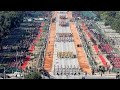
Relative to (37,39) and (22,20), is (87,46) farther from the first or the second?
(22,20)

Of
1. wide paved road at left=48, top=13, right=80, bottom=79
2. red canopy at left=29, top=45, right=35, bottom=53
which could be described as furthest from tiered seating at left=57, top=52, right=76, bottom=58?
red canopy at left=29, top=45, right=35, bottom=53

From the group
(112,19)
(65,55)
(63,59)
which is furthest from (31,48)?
(112,19)

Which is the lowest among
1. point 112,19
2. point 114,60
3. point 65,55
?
point 114,60

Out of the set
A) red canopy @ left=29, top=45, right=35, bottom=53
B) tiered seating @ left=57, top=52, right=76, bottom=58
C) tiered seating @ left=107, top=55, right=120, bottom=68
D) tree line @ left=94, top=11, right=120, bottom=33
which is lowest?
tiered seating @ left=107, top=55, right=120, bottom=68

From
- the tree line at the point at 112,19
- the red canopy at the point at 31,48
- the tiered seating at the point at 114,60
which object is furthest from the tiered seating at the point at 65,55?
the tree line at the point at 112,19

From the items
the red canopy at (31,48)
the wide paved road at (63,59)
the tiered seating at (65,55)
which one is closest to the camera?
the wide paved road at (63,59)

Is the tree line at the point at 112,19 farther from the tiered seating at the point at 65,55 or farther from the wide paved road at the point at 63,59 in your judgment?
the tiered seating at the point at 65,55

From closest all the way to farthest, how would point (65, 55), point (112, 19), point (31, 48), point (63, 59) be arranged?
1. point (63, 59)
2. point (65, 55)
3. point (31, 48)
4. point (112, 19)

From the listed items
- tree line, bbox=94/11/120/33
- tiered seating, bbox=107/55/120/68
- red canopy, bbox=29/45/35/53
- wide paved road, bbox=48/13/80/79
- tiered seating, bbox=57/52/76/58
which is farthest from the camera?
tree line, bbox=94/11/120/33

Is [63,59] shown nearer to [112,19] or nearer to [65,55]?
[65,55]

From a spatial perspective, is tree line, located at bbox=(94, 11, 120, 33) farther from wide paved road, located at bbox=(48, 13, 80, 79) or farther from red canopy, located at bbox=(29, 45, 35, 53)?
red canopy, located at bbox=(29, 45, 35, 53)

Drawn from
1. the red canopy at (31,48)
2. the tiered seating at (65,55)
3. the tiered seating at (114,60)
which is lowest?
the tiered seating at (114,60)
